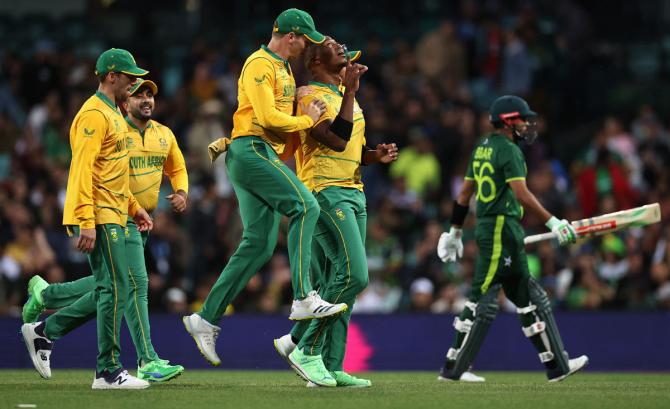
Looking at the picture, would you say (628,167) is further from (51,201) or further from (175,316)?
(51,201)

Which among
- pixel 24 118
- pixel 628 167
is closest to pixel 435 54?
pixel 628 167

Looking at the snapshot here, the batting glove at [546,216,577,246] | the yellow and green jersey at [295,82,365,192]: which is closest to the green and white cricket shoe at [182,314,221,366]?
the yellow and green jersey at [295,82,365,192]

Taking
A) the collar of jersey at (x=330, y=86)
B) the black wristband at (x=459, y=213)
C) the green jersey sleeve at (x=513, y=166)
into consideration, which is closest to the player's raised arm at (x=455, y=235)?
the black wristband at (x=459, y=213)

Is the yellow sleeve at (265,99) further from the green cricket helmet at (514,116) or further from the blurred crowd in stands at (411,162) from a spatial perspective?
the blurred crowd in stands at (411,162)

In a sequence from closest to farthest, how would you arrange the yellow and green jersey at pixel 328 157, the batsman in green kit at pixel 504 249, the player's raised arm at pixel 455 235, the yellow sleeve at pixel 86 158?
the yellow sleeve at pixel 86 158, the yellow and green jersey at pixel 328 157, the batsman in green kit at pixel 504 249, the player's raised arm at pixel 455 235

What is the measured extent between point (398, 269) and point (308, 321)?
6254mm

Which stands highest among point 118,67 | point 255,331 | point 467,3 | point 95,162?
point 467,3

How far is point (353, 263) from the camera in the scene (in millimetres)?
9508

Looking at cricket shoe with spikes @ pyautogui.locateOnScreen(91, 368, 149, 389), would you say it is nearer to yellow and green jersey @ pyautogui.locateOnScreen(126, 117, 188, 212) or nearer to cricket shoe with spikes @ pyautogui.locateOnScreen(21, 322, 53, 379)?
cricket shoe with spikes @ pyautogui.locateOnScreen(21, 322, 53, 379)

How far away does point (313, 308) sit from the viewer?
30.0 feet

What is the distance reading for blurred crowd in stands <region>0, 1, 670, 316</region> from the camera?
51.2 feet

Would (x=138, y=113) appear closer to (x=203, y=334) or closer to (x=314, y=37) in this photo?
(x=314, y=37)

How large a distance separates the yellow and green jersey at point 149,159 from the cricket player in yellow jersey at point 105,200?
0.67 m

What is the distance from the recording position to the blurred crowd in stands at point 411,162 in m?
15.6
